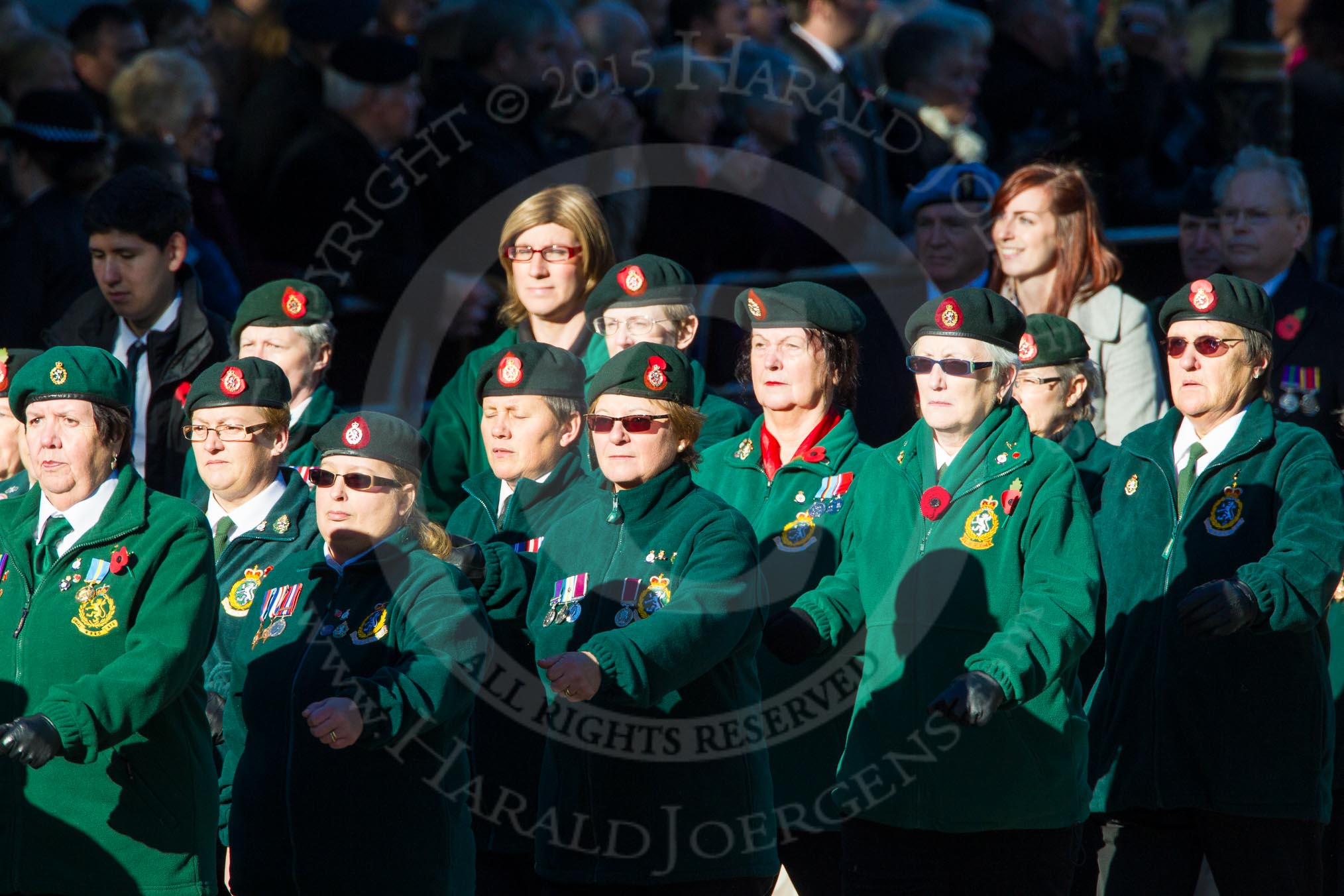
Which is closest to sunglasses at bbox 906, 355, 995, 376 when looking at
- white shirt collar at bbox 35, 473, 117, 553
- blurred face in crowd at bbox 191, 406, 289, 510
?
blurred face in crowd at bbox 191, 406, 289, 510

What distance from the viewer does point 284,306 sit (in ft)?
21.1

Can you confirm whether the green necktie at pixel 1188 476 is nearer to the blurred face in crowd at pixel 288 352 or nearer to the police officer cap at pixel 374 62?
the blurred face in crowd at pixel 288 352

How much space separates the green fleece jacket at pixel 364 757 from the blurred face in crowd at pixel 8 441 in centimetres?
192

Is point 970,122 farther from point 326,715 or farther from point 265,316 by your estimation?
point 326,715

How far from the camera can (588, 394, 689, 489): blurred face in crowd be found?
15.9 feet

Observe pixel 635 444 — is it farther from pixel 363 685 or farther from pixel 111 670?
pixel 111 670

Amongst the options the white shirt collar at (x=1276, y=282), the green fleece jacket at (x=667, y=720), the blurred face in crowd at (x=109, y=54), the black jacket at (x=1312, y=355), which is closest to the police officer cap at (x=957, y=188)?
the white shirt collar at (x=1276, y=282)

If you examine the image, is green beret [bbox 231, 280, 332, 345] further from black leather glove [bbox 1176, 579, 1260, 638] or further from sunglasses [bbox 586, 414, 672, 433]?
black leather glove [bbox 1176, 579, 1260, 638]

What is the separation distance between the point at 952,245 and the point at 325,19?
10.7 ft

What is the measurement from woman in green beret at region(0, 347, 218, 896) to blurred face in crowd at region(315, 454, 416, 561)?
0.32 m

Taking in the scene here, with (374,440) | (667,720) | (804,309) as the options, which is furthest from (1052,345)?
(374,440)

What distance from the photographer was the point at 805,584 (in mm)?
5543

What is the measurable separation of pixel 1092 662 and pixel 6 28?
6.52 metres

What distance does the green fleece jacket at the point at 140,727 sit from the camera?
4598 mm
